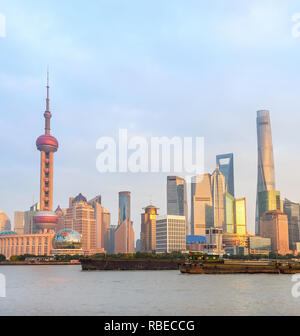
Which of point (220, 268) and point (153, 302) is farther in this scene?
point (220, 268)

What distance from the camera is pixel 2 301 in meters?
83.6

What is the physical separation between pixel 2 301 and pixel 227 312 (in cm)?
3944

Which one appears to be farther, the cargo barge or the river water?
the cargo barge

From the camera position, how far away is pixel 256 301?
82.4m

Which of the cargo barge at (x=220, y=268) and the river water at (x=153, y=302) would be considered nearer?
the river water at (x=153, y=302)

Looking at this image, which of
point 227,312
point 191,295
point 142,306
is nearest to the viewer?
point 227,312
